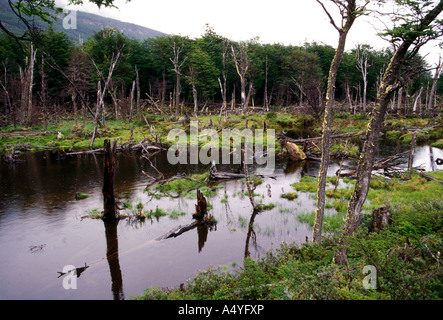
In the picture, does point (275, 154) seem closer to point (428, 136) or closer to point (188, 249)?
point (188, 249)

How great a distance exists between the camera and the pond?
878cm

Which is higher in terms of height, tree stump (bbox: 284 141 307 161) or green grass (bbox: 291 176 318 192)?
tree stump (bbox: 284 141 307 161)

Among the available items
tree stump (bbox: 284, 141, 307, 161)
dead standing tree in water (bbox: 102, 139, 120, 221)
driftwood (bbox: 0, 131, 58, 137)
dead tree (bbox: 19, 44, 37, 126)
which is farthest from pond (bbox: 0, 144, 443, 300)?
dead tree (bbox: 19, 44, 37, 126)

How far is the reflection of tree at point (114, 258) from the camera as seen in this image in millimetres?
8305

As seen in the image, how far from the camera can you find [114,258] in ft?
33.1

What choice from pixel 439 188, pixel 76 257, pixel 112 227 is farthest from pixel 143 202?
pixel 439 188

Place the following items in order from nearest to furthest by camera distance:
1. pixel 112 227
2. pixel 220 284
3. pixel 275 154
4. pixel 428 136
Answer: pixel 220 284
pixel 112 227
pixel 275 154
pixel 428 136

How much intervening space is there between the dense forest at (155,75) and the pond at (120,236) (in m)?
23.0

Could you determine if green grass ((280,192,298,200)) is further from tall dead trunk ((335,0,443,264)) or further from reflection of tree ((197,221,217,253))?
tall dead trunk ((335,0,443,264))

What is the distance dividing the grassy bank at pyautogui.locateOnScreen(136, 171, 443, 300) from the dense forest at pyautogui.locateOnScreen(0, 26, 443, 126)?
31.7 meters

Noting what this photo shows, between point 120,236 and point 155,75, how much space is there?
186ft

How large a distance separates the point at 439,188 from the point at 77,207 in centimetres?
1924

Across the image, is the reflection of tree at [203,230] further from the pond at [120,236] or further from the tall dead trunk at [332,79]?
the tall dead trunk at [332,79]
